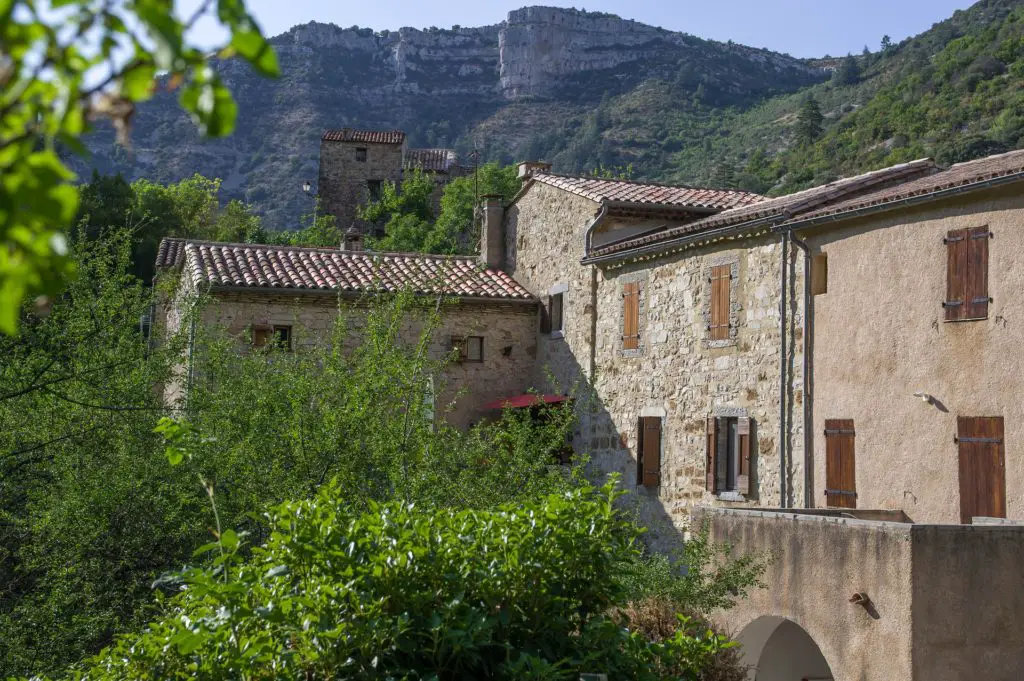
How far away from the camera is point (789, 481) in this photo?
14.0 m

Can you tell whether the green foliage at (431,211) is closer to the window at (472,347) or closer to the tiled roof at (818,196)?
the window at (472,347)

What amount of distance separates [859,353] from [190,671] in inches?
393

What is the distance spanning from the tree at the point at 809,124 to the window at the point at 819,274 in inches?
1366

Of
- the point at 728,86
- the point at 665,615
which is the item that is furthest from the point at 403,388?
the point at 728,86

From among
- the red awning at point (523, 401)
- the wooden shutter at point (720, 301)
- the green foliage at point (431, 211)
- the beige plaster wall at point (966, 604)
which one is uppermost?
the green foliage at point (431, 211)

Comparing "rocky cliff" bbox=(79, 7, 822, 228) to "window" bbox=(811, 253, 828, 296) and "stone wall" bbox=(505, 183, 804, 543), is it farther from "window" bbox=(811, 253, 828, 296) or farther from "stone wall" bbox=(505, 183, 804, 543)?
"window" bbox=(811, 253, 828, 296)

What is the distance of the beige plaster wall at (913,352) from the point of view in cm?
1140

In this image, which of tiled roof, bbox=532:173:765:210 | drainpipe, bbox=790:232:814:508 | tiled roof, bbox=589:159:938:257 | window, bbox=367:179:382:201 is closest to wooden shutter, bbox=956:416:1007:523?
drainpipe, bbox=790:232:814:508

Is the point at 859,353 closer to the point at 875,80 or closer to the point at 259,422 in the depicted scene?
the point at 259,422

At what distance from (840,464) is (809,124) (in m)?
38.0

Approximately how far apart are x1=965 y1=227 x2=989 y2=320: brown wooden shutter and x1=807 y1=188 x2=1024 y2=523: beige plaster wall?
0.28ft

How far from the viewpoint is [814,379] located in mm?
13820

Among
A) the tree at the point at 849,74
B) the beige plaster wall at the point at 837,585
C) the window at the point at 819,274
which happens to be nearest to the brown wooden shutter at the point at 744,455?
the window at the point at 819,274

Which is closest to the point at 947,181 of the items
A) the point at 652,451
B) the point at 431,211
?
the point at 652,451
